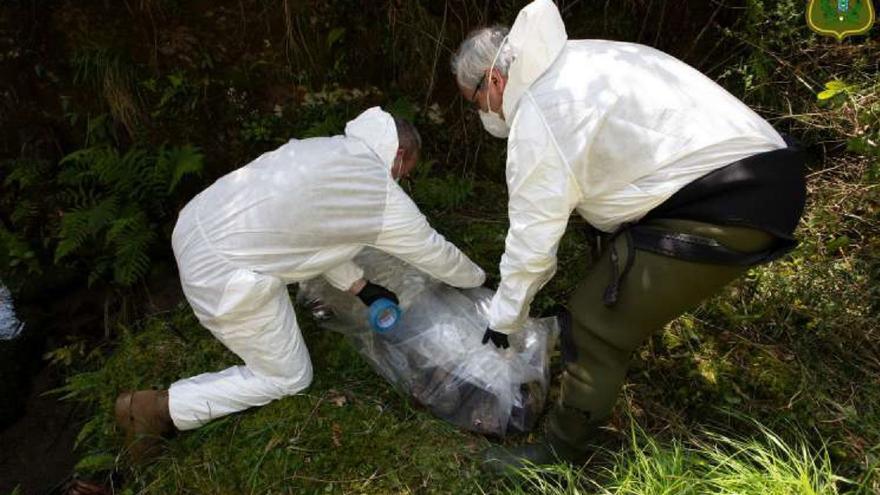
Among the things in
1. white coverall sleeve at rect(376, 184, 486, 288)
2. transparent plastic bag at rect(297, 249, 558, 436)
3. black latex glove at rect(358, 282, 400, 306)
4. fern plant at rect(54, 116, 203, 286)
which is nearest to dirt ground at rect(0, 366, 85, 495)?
fern plant at rect(54, 116, 203, 286)

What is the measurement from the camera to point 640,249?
231cm

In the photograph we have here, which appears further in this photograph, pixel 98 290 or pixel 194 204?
pixel 98 290

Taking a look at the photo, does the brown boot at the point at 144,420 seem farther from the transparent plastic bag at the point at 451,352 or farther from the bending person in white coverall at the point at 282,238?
the transparent plastic bag at the point at 451,352

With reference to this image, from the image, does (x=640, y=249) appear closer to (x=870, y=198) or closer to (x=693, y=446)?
(x=693, y=446)

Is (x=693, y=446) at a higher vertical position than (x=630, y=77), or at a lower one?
lower

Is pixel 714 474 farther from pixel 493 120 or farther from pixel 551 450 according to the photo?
pixel 493 120

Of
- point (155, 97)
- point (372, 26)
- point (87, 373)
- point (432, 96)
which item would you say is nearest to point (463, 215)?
point (432, 96)

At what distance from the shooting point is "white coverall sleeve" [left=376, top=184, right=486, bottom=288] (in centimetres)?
295

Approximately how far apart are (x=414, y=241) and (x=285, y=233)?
0.62m

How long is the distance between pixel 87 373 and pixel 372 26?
2.95m

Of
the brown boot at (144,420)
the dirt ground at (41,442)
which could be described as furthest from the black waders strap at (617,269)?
the dirt ground at (41,442)

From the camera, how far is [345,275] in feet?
10.8

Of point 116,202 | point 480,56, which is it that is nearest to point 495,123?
point 480,56

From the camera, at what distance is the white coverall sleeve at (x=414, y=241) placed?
295 cm
